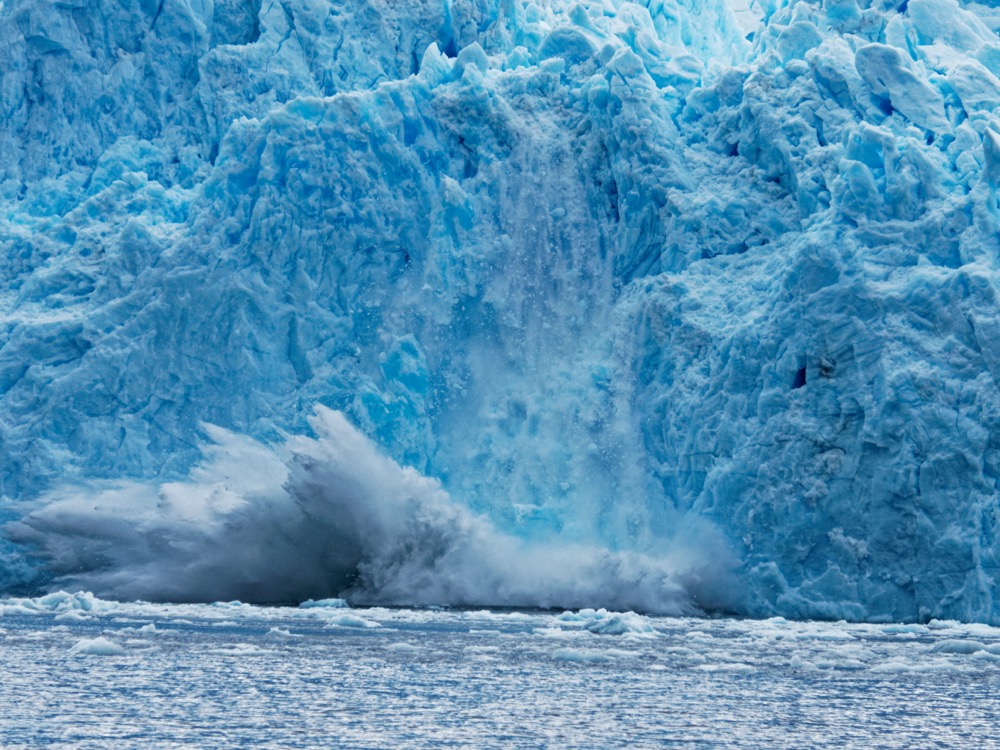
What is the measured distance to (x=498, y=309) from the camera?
74.2 feet

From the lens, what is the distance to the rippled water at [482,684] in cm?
788

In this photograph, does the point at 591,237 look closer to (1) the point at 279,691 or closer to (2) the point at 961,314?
(2) the point at 961,314

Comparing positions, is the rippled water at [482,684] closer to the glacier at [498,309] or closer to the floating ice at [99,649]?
the floating ice at [99,649]

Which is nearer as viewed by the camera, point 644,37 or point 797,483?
point 797,483

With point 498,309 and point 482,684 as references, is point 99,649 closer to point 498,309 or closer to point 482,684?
point 482,684

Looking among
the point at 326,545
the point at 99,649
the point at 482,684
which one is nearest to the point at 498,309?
the point at 326,545

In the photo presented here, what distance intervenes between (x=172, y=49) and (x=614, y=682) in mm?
16607

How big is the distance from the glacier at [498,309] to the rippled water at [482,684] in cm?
311

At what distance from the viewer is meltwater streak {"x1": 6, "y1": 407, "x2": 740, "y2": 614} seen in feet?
65.8

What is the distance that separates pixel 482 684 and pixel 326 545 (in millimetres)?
10244

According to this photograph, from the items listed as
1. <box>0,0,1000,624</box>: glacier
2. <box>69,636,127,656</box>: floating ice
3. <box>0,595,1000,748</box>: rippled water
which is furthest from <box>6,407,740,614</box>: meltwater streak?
<box>69,636,127,656</box>: floating ice

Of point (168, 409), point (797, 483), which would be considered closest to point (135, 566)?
point (168, 409)

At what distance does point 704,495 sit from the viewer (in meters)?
19.9

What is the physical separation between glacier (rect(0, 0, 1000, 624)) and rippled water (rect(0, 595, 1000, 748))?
3.11m
